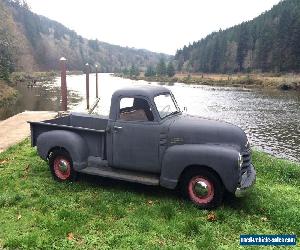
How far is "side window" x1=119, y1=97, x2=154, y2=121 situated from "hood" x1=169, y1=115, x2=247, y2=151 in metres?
0.67

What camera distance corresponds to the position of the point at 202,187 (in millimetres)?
7586

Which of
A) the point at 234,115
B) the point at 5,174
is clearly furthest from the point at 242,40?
the point at 5,174

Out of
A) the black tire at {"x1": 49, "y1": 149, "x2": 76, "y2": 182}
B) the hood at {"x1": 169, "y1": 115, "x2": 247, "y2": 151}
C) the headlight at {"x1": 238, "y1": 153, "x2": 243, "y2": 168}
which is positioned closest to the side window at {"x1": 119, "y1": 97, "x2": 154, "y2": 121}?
the hood at {"x1": 169, "y1": 115, "x2": 247, "y2": 151}

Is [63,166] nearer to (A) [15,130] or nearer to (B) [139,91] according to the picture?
(B) [139,91]

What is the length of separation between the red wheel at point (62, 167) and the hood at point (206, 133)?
2939 millimetres

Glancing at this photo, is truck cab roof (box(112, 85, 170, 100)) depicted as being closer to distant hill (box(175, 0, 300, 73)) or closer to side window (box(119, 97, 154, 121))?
side window (box(119, 97, 154, 121))

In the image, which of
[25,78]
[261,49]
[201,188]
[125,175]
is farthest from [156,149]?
[261,49]

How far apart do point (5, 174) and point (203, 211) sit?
5.76 m

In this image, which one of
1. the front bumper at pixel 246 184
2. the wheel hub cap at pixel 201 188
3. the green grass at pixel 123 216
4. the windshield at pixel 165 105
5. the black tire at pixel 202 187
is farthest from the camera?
the windshield at pixel 165 105

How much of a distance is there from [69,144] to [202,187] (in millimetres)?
3441

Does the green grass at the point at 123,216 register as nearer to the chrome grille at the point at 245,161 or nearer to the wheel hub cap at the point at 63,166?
the wheel hub cap at the point at 63,166

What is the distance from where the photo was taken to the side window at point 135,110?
8.27 meters

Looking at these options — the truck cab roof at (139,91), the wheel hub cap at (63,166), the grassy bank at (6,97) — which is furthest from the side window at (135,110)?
the grassy bank at (6,97)

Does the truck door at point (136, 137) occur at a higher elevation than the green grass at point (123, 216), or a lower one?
higher
